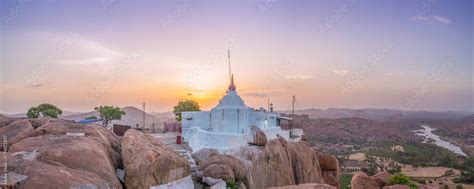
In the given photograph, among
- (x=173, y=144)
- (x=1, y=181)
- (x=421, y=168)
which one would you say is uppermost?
(x=1, y=181)

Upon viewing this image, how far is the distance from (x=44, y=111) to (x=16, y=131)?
23.4 metres

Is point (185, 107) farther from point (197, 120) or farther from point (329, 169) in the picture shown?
point (329, 169)

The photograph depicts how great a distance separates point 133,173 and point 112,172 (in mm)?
893

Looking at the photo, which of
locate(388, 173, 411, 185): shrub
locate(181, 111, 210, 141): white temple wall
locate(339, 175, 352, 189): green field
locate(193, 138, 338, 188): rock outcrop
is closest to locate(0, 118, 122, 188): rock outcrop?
locate(193, 138, 338, 188): rock outcrop

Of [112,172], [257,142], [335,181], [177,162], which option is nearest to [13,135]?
[112,172]

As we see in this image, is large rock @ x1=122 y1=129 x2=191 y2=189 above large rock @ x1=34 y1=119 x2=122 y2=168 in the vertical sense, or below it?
below

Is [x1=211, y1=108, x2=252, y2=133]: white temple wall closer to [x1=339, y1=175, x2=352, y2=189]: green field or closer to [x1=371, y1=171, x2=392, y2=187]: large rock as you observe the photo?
[x1=371, y1=171, x2=392, y2=187]: large rock

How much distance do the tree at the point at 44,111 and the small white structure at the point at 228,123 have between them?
12.8 metres

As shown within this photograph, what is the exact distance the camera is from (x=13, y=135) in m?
12.3

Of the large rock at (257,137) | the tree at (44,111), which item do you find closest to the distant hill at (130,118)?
the tree at (44,111)

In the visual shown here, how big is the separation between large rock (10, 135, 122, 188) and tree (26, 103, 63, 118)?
24.2m

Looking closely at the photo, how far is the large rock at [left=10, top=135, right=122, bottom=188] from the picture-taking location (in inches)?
405

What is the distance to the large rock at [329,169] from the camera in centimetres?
3170

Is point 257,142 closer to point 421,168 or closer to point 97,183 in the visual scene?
point 97,183
